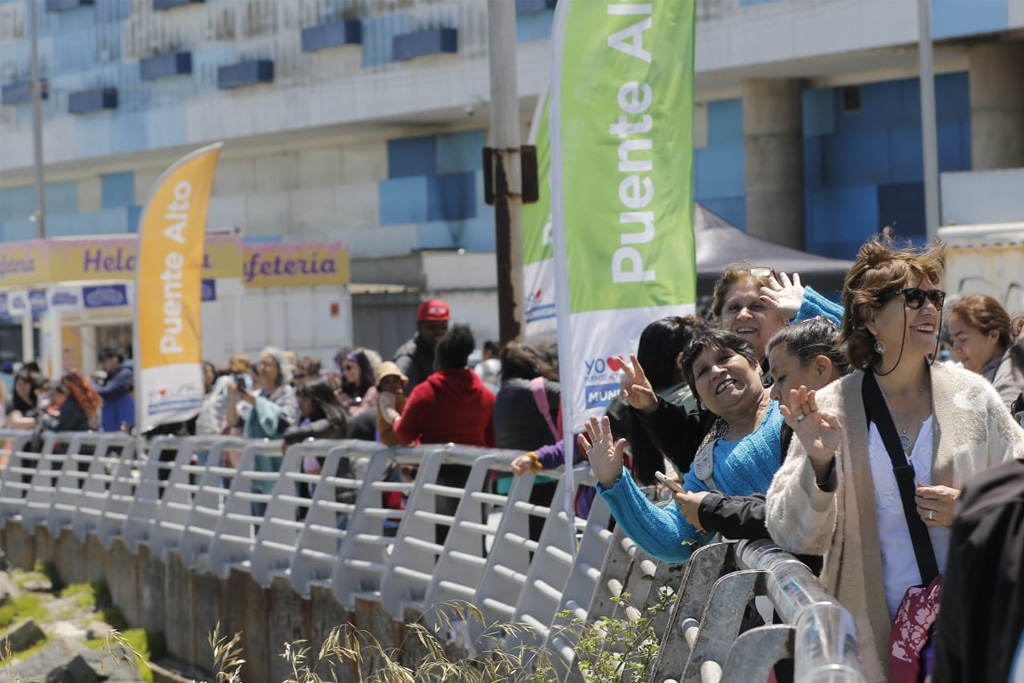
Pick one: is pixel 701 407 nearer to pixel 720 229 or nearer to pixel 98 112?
pixel 720 229

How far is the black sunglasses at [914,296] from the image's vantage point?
417 centimetres

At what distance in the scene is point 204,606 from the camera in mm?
13156

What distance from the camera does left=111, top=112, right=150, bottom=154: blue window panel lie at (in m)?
48.7

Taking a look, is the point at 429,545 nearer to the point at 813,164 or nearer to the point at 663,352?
the point at 663,352

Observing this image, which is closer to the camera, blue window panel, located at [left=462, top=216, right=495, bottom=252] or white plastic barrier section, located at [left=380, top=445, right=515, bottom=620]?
white plastic barrier section, located at [left=380, top=445, right=515, bottom=620]

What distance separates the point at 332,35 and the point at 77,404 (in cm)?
2633

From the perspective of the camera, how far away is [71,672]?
1180cm

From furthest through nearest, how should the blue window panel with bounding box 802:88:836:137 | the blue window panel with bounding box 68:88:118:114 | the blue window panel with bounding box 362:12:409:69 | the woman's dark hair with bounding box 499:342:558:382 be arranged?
the blue window panel with bounding box 68:88:118:114, the blue window panel with bounding box 362:12:409:69, the blue window panel with bounding box 802:88:836:137, the woman's dark hair with bounding box 499:342:558:382

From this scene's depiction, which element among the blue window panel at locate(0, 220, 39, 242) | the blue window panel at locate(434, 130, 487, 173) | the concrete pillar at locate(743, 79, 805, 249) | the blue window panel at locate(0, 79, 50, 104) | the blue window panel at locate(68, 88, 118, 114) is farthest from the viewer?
the blue window panel at locate(0, 220, 39, 242)

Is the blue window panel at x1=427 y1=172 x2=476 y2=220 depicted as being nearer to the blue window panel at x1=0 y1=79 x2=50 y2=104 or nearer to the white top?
the blue window panel at x1=0 y1=79 x2=50 y2=104

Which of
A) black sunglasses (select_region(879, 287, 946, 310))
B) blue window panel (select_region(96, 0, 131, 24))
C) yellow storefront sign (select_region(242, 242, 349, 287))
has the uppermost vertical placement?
blue window panel (select_region(96, 0, 131, 24))

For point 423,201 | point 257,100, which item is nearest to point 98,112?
point 257,100

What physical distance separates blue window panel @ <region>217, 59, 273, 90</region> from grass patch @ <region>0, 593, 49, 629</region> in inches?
1184

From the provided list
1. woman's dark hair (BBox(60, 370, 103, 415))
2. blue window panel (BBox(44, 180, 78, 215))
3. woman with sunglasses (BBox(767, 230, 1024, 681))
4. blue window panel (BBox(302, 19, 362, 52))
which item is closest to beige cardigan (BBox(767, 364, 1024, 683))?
woman with sunglasses (BBox(767, 230, 1024, 681))
